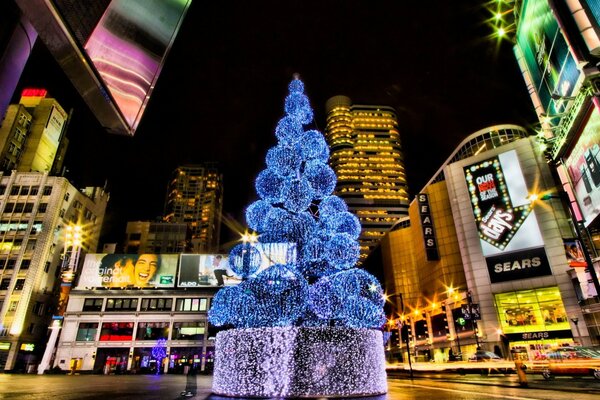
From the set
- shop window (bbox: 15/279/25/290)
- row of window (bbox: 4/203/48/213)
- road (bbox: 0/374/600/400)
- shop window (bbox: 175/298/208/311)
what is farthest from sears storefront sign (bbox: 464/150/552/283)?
row of window (bbox: 4/203/48/213)

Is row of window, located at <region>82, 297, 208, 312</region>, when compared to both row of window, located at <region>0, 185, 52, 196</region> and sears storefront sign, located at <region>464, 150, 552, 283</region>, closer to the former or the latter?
row of window, located at <region>0, 185, 52, 196</region>

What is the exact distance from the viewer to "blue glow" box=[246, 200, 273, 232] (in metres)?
10.2

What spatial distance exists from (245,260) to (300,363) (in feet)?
10.5

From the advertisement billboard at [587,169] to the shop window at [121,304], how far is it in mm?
50960

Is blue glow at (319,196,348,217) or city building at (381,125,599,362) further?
city building at (381,125,599,362)

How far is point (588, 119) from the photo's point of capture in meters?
23.1

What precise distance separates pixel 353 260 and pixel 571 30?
74.7 feet

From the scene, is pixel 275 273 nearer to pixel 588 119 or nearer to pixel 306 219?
pixel 306 219

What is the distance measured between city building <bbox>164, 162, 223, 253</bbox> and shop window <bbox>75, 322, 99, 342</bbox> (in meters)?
88.0

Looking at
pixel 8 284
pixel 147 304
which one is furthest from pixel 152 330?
pixel 8 284

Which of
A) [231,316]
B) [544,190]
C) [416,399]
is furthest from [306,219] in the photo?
[544,190]

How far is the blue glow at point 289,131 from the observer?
1062cm

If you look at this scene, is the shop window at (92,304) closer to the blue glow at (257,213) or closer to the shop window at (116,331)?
the shop window at (116,331)

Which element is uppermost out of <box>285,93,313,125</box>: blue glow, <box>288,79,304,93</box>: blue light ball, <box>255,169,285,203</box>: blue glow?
Answer: <box>288,79,304,93</box>: blue light ball
